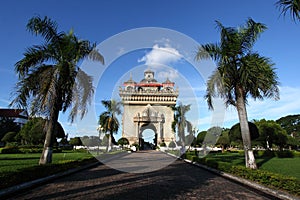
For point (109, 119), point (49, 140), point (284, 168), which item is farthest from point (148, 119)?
point (49, 140)

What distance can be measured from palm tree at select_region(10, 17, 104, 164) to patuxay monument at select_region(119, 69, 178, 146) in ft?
152

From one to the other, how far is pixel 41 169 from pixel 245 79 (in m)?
9.68

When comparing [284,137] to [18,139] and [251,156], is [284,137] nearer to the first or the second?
[251,156]

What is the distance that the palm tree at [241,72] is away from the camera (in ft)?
35.1

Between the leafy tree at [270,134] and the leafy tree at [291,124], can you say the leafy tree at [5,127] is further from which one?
the leafy tree at [291,124]

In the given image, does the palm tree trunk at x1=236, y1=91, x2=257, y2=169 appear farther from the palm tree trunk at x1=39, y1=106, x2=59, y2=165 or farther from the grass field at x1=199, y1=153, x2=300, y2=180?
the palm tree trunk at x1=39, y1=106, x2=59, y2=165

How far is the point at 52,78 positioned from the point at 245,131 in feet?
31.2

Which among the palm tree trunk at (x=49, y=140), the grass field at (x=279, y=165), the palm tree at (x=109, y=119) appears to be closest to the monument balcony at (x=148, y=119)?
the palm tree at (x=109, y=119)

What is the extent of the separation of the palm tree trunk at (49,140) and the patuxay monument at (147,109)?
46.3 meters

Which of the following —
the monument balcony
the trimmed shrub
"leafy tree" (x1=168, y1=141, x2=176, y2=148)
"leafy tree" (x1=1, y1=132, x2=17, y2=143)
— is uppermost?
the monument balcony

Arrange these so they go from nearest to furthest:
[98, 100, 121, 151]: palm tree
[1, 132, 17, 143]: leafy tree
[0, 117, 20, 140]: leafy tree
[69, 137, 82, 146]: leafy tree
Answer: [98, 100, 121, 151]: palm tree < [1, 132, 17, 143]: leafy tree < [0, 117, 20, 140]: leafy tree < [69, 137, 82, 146]: leafy tree

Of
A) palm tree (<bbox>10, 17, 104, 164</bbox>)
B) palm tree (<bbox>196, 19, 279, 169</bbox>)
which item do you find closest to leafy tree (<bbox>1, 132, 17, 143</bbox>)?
palm tree (<bbox>10, 17, 104, 164</bbox>)

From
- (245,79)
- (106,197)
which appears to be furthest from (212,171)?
(106,197)

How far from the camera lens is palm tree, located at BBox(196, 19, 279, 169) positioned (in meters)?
10.7
